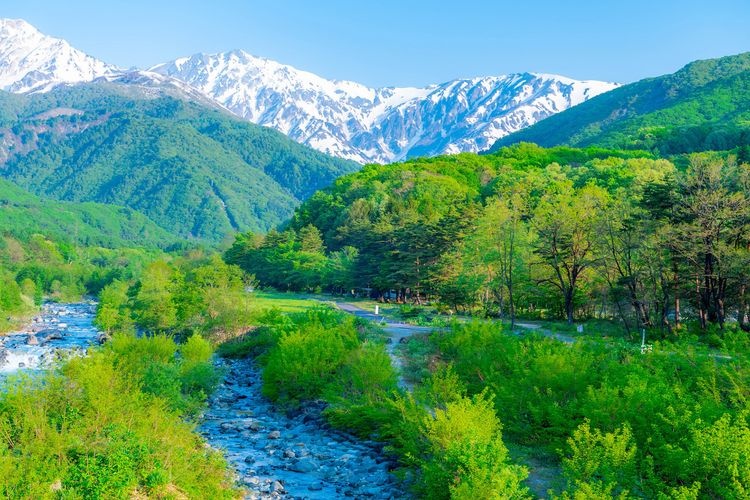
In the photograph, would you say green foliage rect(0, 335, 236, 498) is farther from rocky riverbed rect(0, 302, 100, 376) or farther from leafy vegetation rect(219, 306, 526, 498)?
rocky riverbed rect(0, 302, 100, 376)

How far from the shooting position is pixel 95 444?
779 inches

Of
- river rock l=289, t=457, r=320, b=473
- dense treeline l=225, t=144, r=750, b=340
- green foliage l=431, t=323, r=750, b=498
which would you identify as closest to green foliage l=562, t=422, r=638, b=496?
green foliage l=431, t=323, r=750, b=498

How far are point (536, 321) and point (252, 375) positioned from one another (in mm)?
21924

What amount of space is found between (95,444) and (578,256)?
33461 millimetres

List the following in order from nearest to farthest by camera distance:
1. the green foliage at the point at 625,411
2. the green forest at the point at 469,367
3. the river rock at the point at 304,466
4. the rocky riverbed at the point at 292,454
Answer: the green foliage at the point at 625,411 → the green forest at the point at 469,367 → the rocky riverbed at the point at 292,454 → the river rock at the point at 304,466

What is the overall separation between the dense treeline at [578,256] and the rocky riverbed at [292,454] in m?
19.8

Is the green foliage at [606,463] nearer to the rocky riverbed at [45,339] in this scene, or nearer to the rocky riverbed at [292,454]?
the rocky riverbed at [292,454]

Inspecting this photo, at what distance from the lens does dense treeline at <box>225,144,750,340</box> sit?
35.9 m

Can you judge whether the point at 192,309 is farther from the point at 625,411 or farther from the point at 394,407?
the point at 625,411

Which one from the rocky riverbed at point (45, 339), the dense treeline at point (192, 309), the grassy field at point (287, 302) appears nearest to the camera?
the rocky riverbed at point (45, 339)

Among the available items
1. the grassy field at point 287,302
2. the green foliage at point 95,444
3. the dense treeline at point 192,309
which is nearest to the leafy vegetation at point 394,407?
the dense treeline at point 192,309

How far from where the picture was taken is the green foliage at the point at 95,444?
17.8 m

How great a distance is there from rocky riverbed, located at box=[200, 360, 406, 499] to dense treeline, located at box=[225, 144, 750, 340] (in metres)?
19.8

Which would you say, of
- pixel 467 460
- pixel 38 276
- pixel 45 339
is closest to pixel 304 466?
pixel 467 460
